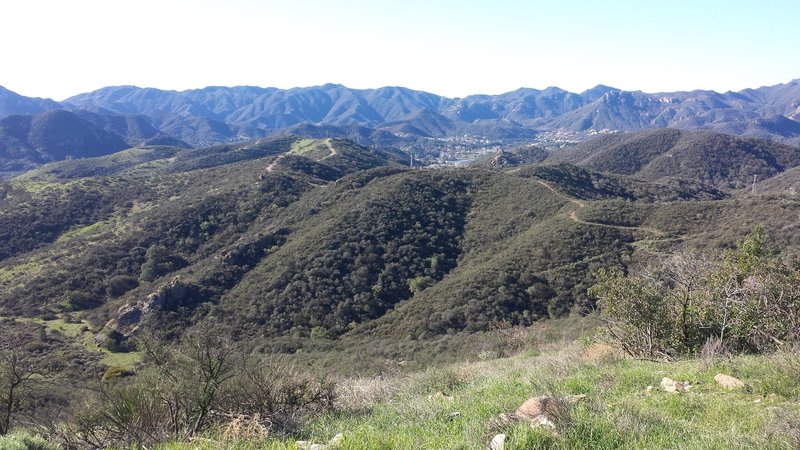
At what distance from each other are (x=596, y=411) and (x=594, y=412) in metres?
0.07

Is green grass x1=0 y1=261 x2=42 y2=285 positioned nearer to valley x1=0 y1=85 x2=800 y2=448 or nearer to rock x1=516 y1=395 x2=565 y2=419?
valley x1=0 y1=85 x2=800 y2=448

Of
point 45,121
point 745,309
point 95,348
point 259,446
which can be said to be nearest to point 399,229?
point 95,348

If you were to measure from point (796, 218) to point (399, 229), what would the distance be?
31562mm

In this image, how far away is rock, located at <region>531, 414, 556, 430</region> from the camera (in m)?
3.80

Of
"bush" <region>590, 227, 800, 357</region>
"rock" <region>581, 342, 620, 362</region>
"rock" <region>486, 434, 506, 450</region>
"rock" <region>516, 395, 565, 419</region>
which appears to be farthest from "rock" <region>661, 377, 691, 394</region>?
"rock" <region>486, 434, 506, 450</region>

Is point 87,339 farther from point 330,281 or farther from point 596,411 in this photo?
point 596,411

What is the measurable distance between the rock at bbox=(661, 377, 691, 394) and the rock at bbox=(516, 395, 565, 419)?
6.99 ft

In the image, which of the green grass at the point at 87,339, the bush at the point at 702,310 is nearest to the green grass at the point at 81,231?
the green grass at the point at 87,339

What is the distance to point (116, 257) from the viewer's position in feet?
126

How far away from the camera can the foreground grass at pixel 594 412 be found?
12.0 feet

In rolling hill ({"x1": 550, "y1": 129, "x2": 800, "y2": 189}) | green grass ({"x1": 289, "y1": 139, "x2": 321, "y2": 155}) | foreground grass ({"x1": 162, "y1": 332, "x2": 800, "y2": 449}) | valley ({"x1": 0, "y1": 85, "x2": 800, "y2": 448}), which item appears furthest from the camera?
green grass ({"x1": 289, "y1": 139, "x2": 321, "y2": 155})

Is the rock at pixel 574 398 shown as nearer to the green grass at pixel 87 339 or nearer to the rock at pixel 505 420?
the rock at pixel 505 420

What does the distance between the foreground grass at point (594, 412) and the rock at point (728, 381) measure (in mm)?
76

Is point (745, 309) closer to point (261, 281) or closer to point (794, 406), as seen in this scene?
point (794, 406)
